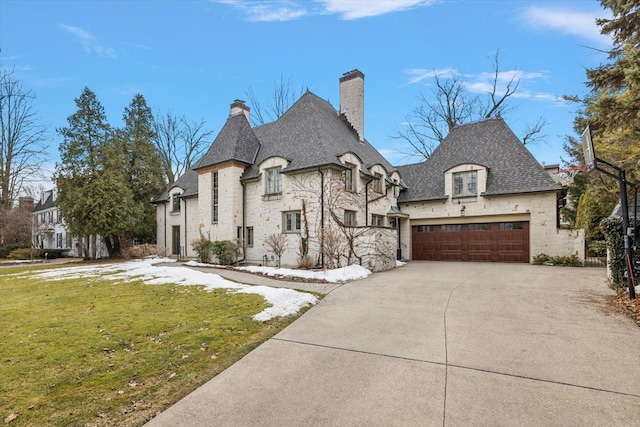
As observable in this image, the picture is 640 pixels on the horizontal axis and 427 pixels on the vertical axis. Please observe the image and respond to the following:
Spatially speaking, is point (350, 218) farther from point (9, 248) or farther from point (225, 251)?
point (9, 248)

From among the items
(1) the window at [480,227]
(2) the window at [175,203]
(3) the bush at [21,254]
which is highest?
(2) the window at [175,203]

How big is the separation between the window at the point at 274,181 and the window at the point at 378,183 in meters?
5.23

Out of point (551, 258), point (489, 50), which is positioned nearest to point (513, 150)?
point (551, 258)

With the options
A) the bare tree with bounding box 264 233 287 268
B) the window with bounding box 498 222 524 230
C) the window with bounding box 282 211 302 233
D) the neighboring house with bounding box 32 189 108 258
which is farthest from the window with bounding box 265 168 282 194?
the neighboring house with bounding box 32 189 108 258

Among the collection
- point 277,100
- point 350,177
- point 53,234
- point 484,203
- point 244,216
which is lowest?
point 53,234

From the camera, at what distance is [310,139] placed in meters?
16.2

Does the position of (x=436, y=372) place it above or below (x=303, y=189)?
below

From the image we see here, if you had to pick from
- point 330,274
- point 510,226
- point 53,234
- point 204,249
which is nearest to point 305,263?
point 330,274

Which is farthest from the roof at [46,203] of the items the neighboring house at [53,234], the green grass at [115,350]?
the green grass at [115,350]

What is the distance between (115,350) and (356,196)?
492 inches

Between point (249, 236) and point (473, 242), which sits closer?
point (249, 236)

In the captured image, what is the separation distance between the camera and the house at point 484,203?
52.7 feet

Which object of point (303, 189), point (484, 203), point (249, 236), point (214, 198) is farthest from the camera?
point (214, 198)

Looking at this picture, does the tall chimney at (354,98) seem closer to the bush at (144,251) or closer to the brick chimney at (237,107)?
the brick chimney at (237,107)
